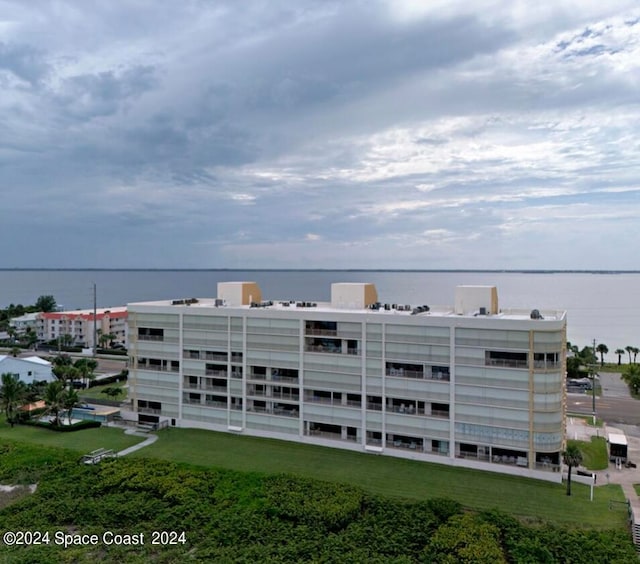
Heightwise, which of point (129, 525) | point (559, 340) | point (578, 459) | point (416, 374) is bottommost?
point (129, 525)

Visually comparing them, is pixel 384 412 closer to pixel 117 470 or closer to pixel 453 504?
pixel 453 504

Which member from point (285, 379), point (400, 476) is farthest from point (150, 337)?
point (400, 476)

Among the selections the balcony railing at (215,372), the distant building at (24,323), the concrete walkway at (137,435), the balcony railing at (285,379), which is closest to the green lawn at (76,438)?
the concrete walkway at (137,435)

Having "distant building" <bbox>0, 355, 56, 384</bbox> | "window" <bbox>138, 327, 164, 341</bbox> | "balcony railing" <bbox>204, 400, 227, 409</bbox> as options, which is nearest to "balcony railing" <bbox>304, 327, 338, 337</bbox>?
"balcony railing" <bbox>204, 400, 227, 409</bbox>

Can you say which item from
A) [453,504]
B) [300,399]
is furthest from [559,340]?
[300,399]

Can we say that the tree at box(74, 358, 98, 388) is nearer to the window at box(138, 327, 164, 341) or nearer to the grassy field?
the grassy field

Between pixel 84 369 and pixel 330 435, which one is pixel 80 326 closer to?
pixel 84 369

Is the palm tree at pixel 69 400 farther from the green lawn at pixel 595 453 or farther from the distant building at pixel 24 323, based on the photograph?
the distant building at pixel 24 323
